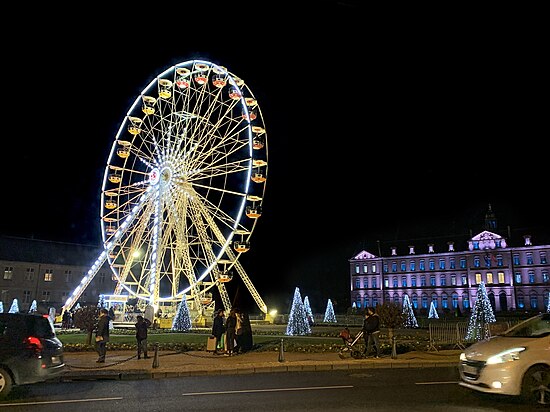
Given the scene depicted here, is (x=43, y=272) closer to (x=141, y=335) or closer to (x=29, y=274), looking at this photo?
(x=29, y=274)

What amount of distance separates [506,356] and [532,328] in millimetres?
1625

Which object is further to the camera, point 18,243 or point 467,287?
point 467,287

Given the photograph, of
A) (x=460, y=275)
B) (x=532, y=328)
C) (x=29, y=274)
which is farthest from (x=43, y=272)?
(x=532, y=328)

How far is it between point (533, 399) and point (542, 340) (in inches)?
45.4

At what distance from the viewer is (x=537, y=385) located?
9.36 metres

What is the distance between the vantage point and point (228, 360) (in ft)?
57.8

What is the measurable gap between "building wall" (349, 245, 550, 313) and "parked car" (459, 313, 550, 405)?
81524 mm

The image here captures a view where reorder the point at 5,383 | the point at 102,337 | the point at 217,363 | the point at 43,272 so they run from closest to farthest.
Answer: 1. the point at 5,383
2. the point at 217,363
3. the point at 102,337
4. the point at 43,272

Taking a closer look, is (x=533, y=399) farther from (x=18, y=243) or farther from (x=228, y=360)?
(x=18, y=243)

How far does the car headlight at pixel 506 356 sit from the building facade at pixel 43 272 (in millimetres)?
67578

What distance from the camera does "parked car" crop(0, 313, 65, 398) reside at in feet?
36.1

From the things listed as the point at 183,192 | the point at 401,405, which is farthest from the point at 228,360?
the point at 183,192

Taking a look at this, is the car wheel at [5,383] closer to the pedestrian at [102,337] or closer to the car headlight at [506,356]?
the pedestrian at [102,337]

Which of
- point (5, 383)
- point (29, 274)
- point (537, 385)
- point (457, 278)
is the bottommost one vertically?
point (5, 383)
